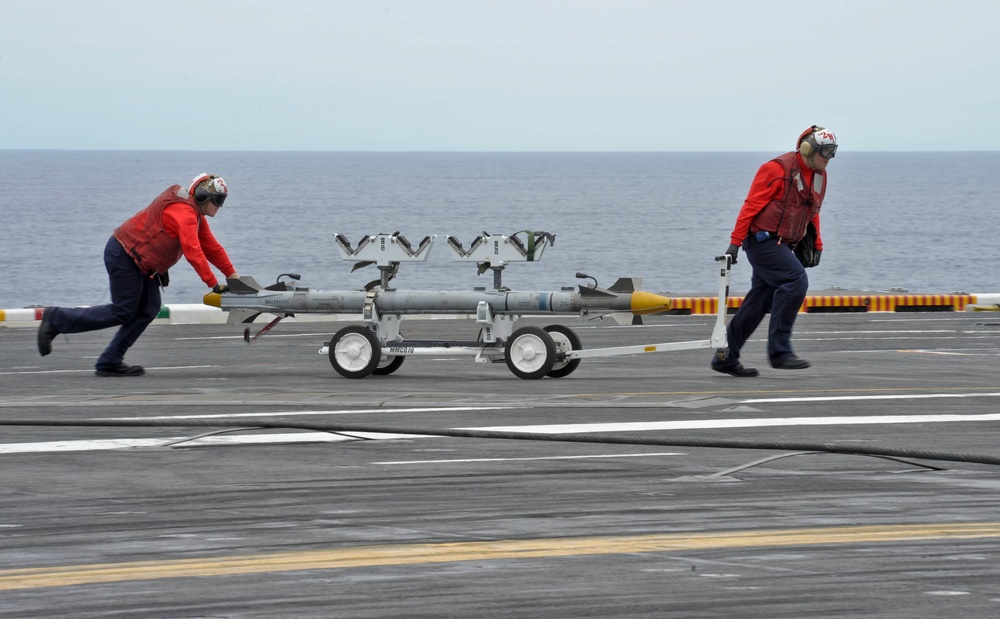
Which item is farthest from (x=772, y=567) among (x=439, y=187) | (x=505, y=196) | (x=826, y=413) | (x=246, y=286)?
(x=439, y=187)

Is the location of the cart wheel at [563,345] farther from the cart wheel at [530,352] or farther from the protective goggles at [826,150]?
the protective goggles at [826,150]

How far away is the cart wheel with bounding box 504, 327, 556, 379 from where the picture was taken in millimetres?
11555

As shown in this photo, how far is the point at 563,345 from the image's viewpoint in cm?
1197

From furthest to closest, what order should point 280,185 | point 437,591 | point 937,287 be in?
point 280,185 → point 937,287 → point 437,591

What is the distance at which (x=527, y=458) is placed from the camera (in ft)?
25.3

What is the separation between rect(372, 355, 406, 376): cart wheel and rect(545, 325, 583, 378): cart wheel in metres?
1.41

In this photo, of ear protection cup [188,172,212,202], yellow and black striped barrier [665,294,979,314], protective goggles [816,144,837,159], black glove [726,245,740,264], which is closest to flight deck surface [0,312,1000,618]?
black glove [726,245,740,264]

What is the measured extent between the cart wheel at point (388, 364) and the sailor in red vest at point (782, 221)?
2.81m

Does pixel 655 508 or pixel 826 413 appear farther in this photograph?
pixel 826 413

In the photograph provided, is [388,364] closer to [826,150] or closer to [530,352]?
[530,352]

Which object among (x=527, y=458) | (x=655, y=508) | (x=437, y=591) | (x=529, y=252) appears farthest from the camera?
(x=529, y=252)

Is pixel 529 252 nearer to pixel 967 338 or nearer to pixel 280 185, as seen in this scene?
pixel 967 338

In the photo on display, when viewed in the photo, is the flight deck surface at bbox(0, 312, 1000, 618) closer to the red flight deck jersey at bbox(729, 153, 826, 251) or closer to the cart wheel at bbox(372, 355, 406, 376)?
the cart wheel at bbox(372, 355, 406, 376)

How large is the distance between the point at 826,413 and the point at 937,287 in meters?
44.0
